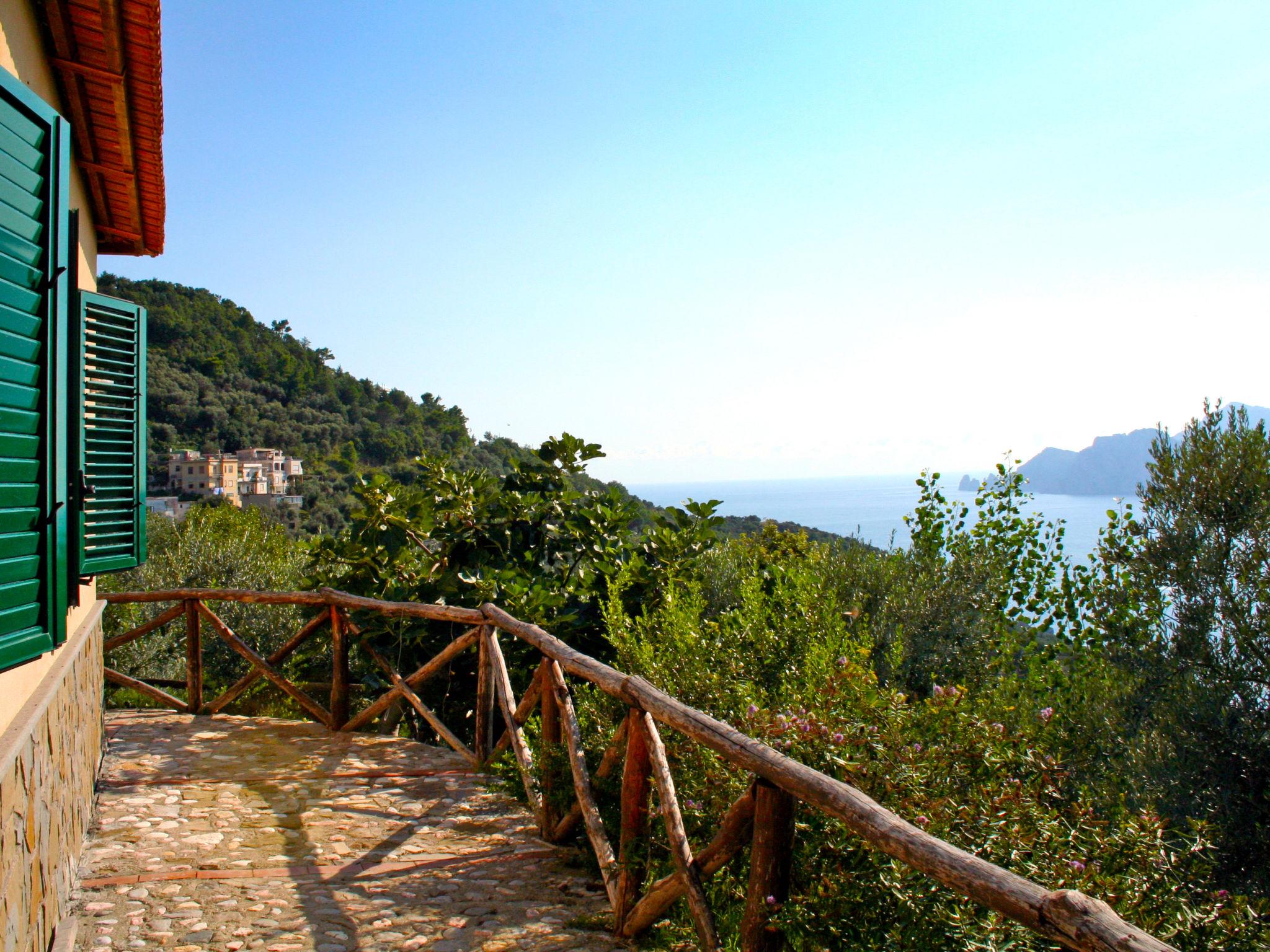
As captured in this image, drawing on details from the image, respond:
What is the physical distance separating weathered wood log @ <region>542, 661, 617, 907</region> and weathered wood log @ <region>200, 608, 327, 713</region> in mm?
2791

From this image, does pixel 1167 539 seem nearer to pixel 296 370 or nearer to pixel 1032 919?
pixel 1032 919

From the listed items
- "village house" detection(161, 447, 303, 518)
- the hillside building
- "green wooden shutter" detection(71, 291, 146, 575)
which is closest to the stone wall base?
"green wooden shutter" detection(71, 291, 146, 575)

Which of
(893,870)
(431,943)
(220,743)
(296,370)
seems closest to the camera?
(893,870)

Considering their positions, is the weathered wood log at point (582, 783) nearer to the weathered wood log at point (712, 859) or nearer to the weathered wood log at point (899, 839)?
the weathered wood log at point (712, 859)

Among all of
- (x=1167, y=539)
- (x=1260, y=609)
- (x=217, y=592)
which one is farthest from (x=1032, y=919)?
(x=217, y=592)

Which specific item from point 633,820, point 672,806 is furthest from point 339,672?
point 672,806

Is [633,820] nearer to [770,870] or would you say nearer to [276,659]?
[770,870]

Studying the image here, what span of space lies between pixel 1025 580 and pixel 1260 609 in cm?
234

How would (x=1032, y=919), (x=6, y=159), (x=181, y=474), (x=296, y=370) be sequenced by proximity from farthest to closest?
(x=296, y=370) → (x=181, y=474) → (x=6, y=159) → (x=1032, y=919)

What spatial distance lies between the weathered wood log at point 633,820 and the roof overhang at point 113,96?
2.96m

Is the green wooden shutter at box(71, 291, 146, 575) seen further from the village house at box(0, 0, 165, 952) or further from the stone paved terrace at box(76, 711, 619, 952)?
the stone paved terrace at box(76, 711, 619, 952)

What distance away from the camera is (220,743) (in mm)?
5586

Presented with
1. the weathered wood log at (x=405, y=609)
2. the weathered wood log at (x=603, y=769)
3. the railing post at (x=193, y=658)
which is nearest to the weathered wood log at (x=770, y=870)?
the weathered wood log at (x=603, y=769)

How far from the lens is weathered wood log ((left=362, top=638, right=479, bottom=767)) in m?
5.26
